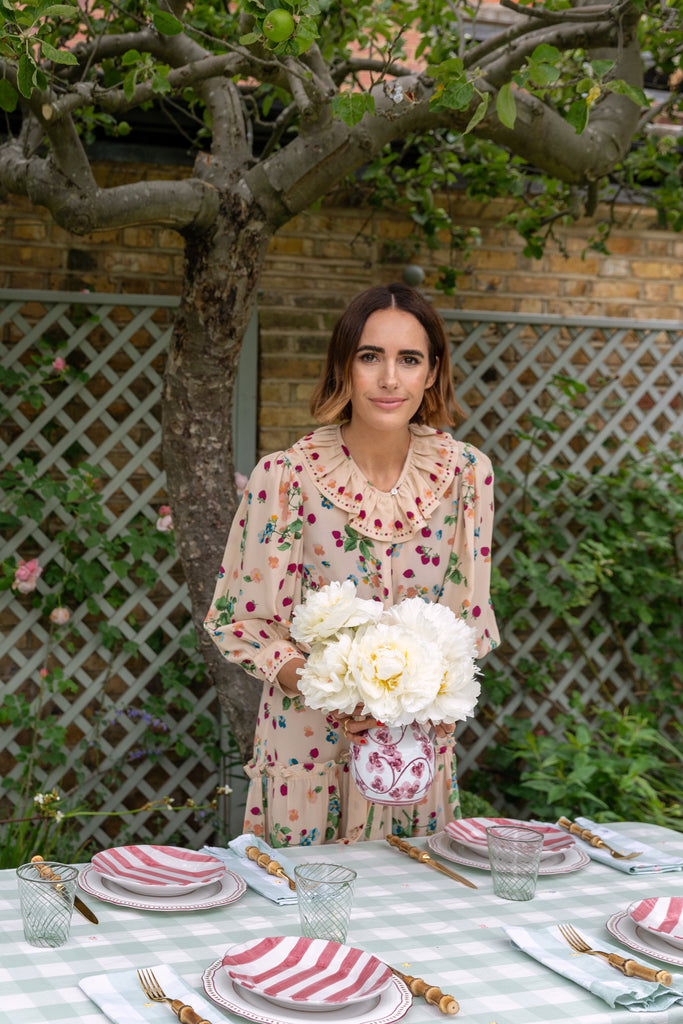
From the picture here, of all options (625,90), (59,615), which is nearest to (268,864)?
(625,90)

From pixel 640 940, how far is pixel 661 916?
0.15ft

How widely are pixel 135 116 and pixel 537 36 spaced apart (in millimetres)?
1534

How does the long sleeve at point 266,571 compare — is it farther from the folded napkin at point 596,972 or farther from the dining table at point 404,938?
the folded napkin at point 596,972

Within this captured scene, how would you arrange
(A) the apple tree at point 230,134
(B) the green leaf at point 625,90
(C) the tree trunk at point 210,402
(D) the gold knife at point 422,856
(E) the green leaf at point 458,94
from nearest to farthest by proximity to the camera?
(D) the gold knife at point 422,856, (E) the green leaf at point 458,94, (B) the green leaf at point 625,90, (A) the apple tree at point 230,134, (C) the tree trunk at point 210,402

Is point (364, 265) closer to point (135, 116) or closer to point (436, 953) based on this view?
point (135, 116)

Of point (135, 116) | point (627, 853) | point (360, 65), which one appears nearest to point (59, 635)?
point (135, 116)

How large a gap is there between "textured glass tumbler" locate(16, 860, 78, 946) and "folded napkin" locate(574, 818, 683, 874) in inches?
34.6

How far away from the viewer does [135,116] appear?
11.6ft

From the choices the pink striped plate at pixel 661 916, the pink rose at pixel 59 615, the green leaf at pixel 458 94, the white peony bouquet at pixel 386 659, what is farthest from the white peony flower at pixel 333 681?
the pink rose at pixel 59 615

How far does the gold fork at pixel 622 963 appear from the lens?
1229 millimetres

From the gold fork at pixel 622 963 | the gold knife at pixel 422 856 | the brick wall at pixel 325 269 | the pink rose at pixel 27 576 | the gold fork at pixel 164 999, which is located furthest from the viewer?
the brick wall at pixel 325 269

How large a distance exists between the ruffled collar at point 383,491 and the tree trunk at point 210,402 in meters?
0.73

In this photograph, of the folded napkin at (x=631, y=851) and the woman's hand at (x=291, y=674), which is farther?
the woman's hand at (x=291, y=674)

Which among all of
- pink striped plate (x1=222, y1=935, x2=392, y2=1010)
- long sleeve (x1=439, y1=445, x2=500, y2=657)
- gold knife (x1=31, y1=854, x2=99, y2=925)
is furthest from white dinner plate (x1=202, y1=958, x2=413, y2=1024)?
long sleeve (x1=439, y1=445, x2=500, y2=657)
